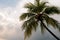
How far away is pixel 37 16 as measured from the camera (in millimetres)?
36531

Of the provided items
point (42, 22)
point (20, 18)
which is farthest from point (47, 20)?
point (20, 18)

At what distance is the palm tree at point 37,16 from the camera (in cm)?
3662

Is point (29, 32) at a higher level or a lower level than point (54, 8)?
lower

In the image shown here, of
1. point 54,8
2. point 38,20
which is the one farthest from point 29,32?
point 54,8

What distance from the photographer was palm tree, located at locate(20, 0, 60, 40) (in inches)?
1442

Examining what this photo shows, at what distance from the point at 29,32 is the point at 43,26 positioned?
1.85 meters

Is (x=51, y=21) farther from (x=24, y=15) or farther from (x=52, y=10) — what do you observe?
(x=24, y=15)

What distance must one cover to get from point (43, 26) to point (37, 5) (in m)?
2.60

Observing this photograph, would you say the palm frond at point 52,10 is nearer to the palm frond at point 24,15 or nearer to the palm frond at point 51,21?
the palm frond at point 51,21

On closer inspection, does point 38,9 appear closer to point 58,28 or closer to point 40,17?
point 40,17

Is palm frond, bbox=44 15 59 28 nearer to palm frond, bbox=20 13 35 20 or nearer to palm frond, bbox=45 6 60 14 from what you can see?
palm frond, bbox=45 6 60 14

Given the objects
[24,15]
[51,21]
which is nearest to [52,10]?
[51,21]

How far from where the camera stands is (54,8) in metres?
37.3

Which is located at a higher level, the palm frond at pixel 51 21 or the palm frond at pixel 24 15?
the palm frond at pixel 24 15
